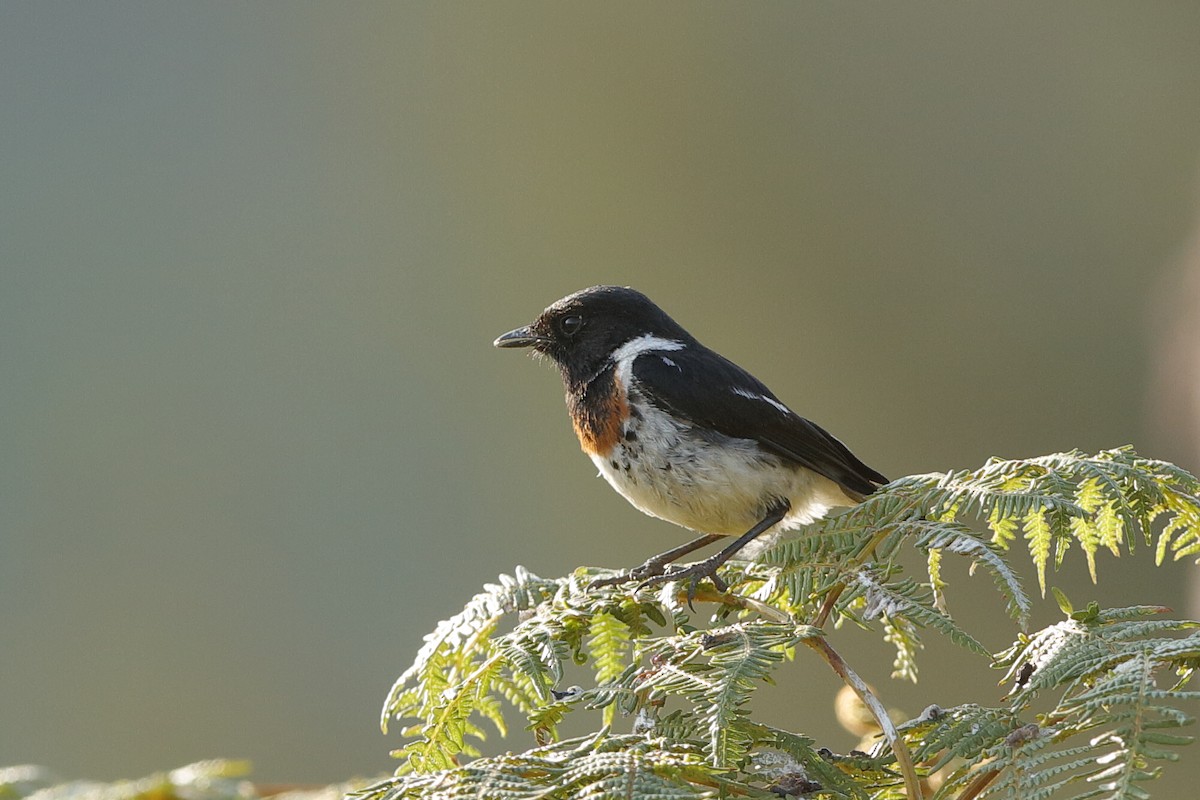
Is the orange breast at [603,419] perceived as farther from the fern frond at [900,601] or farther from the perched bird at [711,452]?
the fern frond at [900,601]

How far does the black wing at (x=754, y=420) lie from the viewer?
2.62 m

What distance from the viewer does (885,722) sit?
1303 millimetres

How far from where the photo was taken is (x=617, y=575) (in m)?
1.92

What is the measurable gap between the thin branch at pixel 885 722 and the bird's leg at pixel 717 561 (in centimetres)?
37

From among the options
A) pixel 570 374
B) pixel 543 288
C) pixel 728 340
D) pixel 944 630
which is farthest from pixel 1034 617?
pixel 944 630

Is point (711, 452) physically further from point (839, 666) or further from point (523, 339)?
point (839, 666)

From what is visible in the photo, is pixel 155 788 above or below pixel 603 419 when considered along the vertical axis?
below

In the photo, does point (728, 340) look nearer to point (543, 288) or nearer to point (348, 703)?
point (543, 288)

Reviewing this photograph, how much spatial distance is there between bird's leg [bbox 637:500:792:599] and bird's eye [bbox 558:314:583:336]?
70 cm

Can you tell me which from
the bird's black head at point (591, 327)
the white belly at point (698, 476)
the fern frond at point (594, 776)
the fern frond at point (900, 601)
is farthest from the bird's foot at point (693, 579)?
the bird's black head at point (591, 327)

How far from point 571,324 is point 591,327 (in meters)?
0.06

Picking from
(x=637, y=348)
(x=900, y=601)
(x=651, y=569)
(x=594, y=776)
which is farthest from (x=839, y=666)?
(x=637, y=348)

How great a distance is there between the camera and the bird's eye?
304 cm

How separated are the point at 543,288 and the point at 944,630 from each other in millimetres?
6805
